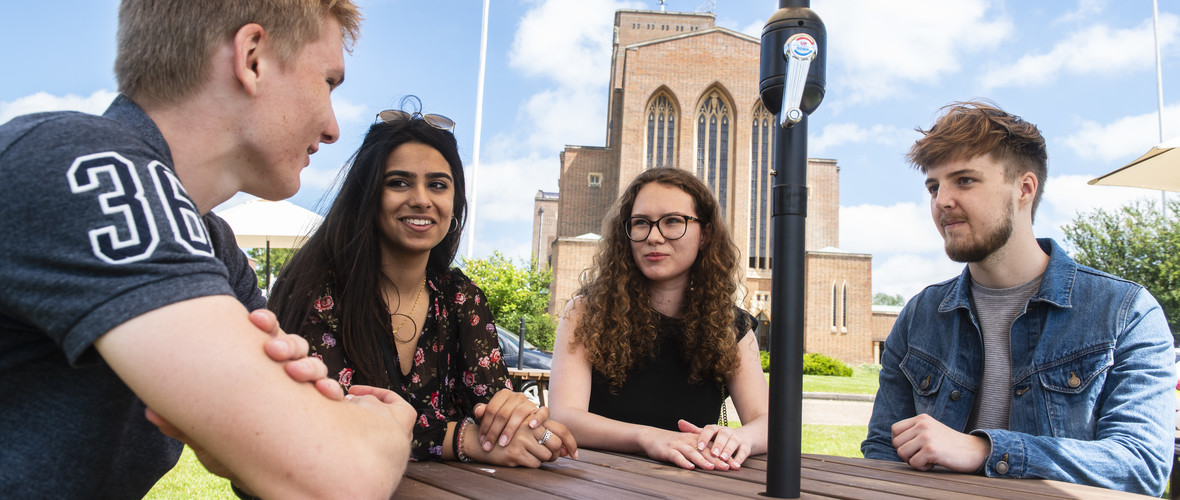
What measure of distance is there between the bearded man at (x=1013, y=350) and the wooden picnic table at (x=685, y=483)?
0.11 m

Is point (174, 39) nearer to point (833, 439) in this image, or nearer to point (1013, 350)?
point (1013, 350)

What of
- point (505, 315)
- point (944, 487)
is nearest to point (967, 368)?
point (944, 487)

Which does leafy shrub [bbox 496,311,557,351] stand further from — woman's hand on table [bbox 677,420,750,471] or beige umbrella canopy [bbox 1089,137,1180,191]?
woman's hand on table [bbox 677,420,750,471]

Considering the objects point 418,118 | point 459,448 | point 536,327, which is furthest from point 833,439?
point 536,327

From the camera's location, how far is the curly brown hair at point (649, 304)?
245cm

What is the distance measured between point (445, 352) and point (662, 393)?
796 millimetres

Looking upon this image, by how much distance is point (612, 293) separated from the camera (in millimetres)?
2607

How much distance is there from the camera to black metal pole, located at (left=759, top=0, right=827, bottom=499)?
111 centimetres

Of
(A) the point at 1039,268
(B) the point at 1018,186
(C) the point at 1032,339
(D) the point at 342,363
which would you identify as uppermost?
(B) the point at 1018,186

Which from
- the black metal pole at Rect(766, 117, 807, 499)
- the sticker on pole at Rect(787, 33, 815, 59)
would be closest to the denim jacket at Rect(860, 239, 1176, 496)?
the black metal pole at Rect(766, 117, 807, 499)

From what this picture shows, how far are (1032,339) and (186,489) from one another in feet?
13.7

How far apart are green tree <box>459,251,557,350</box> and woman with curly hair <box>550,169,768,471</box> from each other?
23.1 meters

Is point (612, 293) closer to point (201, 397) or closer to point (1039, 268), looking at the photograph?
point (1039, 268)

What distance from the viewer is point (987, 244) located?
2.25m
